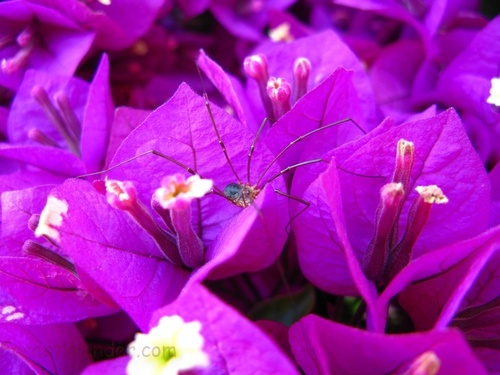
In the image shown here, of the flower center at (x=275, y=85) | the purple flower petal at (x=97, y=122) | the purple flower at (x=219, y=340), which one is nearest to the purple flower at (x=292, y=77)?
the flower center at (x=275, y=85)

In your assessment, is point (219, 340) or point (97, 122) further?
point (97, 122)

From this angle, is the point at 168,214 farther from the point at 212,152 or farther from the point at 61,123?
the point at 61,123

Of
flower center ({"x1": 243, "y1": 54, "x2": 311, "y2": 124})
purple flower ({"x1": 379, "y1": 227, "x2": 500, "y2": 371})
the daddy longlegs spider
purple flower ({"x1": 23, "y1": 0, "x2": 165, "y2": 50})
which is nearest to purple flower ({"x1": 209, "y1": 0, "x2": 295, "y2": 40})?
purple flower ({"x1": 23, "y1": 0, "x2": 165, "y2": 50})

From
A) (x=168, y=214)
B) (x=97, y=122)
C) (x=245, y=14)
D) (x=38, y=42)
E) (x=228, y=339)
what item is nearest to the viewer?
(x=228, y=339)

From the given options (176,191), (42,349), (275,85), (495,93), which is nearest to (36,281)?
(42,349)

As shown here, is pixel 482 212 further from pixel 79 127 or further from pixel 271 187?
pixel 79 127

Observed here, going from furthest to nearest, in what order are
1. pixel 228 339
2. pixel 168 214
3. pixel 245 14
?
pixel 245 14 < pixel 168 214 < pixel 228 339

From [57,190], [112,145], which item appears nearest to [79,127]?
[112,145]
